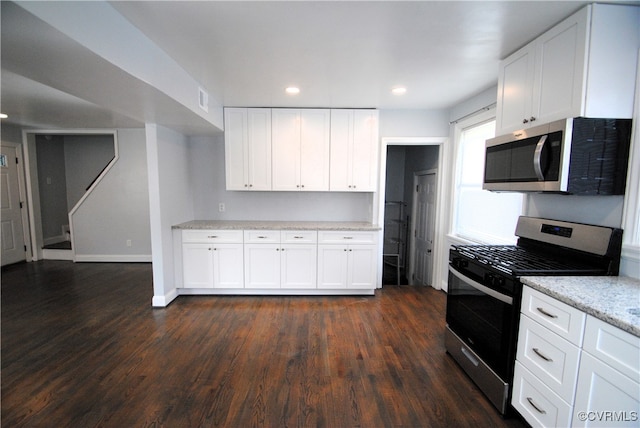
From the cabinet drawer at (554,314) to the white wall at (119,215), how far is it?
5727 millimetres

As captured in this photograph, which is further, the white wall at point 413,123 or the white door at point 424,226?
the white door at point 424,226

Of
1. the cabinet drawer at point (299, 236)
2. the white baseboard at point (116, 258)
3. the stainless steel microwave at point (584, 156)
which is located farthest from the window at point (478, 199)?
the white baseboard at point (116, 258)

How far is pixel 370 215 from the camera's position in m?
3.88

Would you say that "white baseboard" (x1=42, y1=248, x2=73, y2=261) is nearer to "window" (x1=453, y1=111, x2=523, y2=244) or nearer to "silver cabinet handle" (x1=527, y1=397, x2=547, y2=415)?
"window" (x1=453, y1=111, x2=523, y2=244)

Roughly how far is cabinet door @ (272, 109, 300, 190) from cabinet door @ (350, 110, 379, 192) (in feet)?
2.52

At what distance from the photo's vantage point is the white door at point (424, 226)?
4.22m

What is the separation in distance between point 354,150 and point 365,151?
0.15 metres

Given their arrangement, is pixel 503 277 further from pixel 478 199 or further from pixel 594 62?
pixel 478 199

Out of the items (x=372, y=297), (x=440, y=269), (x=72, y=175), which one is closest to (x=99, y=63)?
(x=372, y=297)

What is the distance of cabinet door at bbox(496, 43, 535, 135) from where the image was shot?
6.26ft

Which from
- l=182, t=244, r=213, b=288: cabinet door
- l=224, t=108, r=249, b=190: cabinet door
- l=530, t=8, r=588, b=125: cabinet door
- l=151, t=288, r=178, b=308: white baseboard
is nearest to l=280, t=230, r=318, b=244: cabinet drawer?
l=224, t=108, r=249, b=190: cabinet door

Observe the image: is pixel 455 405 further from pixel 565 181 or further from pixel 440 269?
pixel 440 269

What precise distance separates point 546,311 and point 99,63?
2855 millimetres

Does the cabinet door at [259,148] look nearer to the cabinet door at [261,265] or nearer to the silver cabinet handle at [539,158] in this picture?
the cabinet door at [261,265]
